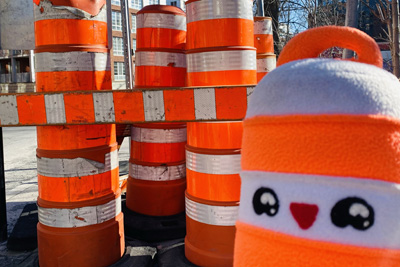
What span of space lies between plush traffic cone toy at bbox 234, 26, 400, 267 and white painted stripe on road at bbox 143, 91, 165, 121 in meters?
2.13

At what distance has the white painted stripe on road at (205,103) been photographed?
311 cm

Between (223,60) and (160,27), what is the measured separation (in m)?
1.82

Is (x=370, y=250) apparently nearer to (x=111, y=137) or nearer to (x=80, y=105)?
(x=80, y=105)

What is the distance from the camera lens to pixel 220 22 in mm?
3354

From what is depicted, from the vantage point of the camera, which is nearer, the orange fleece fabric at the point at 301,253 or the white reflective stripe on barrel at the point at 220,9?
the orange fleece fabric at the point at 301,253

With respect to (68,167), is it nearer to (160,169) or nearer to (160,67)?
(160,169)

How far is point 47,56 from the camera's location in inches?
132

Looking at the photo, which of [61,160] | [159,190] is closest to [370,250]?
[61,160]

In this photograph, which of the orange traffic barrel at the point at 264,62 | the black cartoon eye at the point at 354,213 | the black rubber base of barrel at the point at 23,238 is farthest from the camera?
the orange traffic barrel at the point at 264,62

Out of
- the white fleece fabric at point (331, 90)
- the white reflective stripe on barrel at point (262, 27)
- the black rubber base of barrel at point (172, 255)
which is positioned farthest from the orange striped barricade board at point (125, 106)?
the white reflective stripe on barrel at point (262, 27)

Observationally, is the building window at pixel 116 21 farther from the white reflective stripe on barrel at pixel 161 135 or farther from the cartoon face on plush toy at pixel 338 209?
the cartoon face on plush toy at pixel 338 209

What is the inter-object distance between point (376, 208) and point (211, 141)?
2503mm

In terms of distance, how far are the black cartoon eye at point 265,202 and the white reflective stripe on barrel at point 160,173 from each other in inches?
160

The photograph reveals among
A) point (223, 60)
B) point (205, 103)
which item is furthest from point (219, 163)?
point (223, 60)
